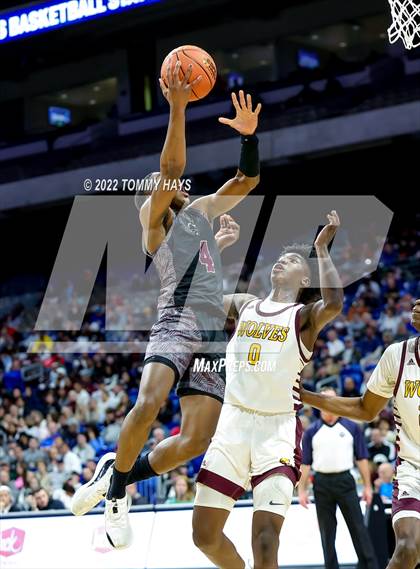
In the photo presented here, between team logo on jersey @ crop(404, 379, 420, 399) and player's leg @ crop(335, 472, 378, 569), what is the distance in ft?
12.7

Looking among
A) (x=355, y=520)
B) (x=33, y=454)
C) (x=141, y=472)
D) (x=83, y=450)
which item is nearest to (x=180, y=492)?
(x=355, y=520)

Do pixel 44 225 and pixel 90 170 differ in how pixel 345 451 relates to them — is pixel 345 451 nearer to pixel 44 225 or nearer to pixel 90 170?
pixel 90 170

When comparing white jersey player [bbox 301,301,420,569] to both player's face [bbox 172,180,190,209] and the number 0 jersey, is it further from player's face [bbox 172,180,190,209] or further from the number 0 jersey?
player's face [bbox 172,180,190,209]

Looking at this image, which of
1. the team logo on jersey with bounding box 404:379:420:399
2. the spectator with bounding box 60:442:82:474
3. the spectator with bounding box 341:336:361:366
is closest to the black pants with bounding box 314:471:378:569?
the team logo on jersey with bounding box 404:379:420:399

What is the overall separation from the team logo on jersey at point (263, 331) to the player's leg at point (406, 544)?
1.31 m

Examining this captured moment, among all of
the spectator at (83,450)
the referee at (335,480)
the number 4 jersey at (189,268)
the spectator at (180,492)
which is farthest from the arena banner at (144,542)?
the number 4 jersey at (189,268)

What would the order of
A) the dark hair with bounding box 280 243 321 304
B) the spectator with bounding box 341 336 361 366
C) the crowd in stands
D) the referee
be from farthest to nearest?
the spectator with bounding box 341 336 361 366
the crowd in stands
the referee
the dark hair with bounding box 280 243 321 304

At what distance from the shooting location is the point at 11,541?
37.7 feet

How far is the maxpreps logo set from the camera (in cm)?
1145

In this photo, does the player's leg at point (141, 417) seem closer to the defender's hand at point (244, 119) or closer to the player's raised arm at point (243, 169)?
the player's raised arm at point (243, 169)

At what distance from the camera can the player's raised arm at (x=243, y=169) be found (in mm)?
6516

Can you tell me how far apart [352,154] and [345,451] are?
39.4 feet

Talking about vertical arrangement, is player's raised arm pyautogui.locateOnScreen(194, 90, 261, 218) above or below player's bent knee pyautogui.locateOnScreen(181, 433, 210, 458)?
above

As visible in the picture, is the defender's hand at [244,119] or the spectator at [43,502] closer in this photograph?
the defender's hand at [244,119]
